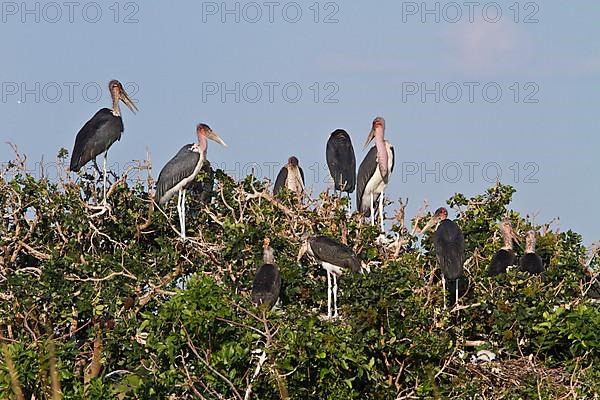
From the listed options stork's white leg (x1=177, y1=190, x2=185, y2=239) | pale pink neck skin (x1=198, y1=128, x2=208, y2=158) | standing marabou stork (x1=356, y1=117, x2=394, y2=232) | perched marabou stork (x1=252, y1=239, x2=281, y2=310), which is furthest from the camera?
standing marabou stork (x1=356, y1=117, x2=394, y2=232)

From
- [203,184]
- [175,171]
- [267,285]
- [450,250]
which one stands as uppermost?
[175,171]

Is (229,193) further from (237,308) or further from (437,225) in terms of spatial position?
(237,308)

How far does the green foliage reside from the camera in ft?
21.8

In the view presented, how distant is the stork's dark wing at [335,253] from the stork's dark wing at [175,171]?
1911mm

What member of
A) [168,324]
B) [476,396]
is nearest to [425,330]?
Result: [476,396]

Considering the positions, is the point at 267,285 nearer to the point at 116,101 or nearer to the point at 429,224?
the point at 429,224

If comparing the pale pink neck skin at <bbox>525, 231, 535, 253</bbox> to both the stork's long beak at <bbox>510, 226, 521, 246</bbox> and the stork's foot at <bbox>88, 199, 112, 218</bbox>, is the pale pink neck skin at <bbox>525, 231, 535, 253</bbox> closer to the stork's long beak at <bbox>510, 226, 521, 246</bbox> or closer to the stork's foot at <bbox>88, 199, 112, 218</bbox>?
the stork's long beak at <bbox>510, 226, 521, 246</bbox>

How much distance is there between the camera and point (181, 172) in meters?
10.5

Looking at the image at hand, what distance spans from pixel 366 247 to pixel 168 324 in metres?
2.43

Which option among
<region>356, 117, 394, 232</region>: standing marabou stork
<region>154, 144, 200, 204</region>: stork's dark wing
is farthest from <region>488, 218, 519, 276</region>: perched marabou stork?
<region>154, 144, 200, 204</region>: stork's dark wing

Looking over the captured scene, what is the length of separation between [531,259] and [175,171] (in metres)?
3.60

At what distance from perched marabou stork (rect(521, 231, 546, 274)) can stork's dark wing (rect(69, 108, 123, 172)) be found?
430 centimetres

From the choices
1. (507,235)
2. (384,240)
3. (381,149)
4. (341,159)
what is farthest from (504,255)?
(341,159)

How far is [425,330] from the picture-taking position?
734 cm
